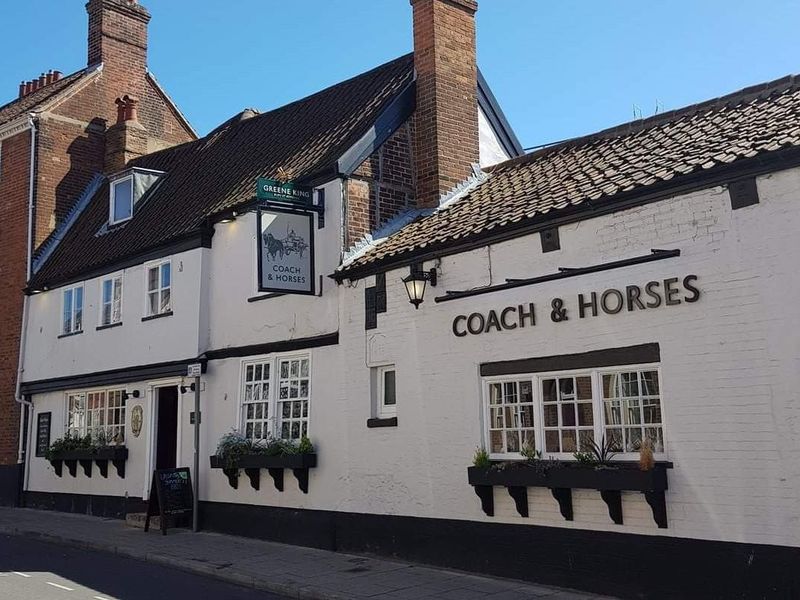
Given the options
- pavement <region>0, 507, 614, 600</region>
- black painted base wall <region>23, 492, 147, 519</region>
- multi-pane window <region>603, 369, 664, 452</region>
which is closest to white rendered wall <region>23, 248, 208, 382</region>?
black painted base wall <region>23, 492, 147, 519</region>

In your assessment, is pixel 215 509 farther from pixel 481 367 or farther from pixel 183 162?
pixel 183 162

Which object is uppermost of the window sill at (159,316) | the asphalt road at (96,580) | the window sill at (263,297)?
the window sill at (159,316)

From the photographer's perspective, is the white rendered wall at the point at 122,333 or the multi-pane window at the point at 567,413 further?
the white rendered wall at the point at 122,333

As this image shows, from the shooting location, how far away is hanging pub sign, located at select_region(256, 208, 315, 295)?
1248 cm

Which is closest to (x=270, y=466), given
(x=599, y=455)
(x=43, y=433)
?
(x=599, y=455)

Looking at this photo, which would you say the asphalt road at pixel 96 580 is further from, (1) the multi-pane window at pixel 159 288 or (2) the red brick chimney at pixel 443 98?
(2) the red brick chimney at pixel 443 98

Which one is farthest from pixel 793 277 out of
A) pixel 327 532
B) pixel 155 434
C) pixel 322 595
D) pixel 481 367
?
pixel 155 434

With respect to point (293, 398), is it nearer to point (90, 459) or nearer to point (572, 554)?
point (572, 554)

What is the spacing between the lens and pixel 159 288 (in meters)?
16.5

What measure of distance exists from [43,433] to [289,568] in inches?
428

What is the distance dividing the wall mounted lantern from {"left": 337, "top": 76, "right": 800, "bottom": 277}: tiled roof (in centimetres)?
35

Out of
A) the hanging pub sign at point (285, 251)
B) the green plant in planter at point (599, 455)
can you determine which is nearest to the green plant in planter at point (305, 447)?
the hanging pub sign at point (285, 251)

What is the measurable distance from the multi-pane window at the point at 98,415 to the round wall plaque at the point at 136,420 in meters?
0.45

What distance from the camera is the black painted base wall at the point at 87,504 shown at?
16.6 meters
